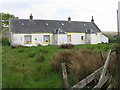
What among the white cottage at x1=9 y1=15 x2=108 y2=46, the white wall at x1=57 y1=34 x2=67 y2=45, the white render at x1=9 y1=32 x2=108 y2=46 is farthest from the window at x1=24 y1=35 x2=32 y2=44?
the white wall at x1=57 y1=34 x2=67 y2=45

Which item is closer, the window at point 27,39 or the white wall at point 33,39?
the white wall at point 33,39

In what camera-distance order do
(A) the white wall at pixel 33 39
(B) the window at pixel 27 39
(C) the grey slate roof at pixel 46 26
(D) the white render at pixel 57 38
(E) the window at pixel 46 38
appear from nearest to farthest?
(A) the white wall at pixel 33 39 → (D) the white render at pixel 57 38 → (B) the window at pixel 27 39 → (C) the grey slate roof at pixel 46 26 → (E) the window at pixel 46 38

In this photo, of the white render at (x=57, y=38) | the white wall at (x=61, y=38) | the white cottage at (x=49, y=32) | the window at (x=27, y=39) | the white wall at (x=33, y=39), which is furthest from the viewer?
the white wall at (x=61, y=38)

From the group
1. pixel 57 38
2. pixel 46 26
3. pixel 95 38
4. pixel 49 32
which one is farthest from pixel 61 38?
pixel 95 38

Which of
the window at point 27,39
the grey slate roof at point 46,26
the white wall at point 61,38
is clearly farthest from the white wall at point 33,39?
the white wall at point 61,38

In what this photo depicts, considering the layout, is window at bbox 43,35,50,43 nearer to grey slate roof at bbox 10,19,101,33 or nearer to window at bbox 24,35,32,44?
grey slate roof at bbox 10,19,101,33

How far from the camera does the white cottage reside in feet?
68.6

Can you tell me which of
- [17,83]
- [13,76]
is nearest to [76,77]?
[17,83]

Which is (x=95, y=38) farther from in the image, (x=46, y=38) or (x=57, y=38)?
(x=46, y=38)

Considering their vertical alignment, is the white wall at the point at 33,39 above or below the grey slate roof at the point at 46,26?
below

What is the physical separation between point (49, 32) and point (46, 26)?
4.17 feet

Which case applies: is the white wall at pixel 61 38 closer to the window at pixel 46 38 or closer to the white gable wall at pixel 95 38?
the window at pixel 46 38

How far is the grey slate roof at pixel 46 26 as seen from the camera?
69.8 ft

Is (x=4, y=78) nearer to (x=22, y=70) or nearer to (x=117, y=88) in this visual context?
(x=22, y=70)
